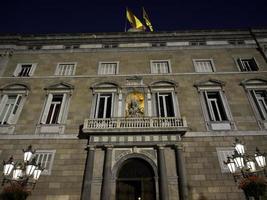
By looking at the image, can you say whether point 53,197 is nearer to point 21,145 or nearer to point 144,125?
point 21,145

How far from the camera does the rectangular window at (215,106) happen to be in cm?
1467

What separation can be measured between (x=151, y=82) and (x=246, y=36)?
35.1 feet

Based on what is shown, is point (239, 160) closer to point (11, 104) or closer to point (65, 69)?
point (65, 69)

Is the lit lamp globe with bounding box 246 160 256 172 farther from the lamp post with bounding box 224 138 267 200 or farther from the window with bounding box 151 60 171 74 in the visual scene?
the window with bounding box 151 60 171 74

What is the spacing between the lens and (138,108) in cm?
1480

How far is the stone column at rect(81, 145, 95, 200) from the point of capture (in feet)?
37.4

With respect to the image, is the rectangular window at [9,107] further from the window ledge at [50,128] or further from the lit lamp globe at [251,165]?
the lit lamp globe at [251,165]

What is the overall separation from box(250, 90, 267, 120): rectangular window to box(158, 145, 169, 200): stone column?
7836 mm

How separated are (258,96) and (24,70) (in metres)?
19.6

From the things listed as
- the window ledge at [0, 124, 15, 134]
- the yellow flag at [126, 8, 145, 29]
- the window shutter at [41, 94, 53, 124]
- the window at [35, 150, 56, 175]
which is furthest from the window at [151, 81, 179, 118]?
the window ledge at [0, 124, 15, 134]

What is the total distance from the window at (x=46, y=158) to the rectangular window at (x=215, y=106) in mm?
11021

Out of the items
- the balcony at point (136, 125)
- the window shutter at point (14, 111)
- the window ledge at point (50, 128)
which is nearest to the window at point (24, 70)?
the window shutter at point (14, 111)

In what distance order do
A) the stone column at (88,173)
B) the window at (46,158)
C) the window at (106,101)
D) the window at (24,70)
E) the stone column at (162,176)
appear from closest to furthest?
the stone column at (162,176), the stone column at (88,173), the window at (46,158), the window at (106,101), the window at (24,70)

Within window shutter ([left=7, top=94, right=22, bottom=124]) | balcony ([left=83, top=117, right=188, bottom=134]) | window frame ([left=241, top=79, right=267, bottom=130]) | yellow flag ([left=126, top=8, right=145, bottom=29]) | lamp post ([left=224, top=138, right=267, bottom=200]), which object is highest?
yellow flag ([left=126, top=8, right=145, bottom=29])
